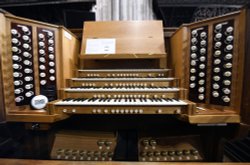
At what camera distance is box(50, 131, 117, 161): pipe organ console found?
56.7 inches

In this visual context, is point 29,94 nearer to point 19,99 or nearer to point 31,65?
point 19,99

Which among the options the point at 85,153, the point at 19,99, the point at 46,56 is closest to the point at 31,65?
the point at 46,56

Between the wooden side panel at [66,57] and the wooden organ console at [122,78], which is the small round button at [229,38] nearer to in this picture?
the wooden organ console at [122,78]

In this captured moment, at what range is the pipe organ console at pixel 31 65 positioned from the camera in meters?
1.15

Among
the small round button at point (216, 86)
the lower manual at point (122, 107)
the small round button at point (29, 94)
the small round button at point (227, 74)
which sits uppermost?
the small round button at point (227, 74)

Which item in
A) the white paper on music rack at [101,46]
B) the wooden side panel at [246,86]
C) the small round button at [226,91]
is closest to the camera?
the wooden side panel at [246,86]

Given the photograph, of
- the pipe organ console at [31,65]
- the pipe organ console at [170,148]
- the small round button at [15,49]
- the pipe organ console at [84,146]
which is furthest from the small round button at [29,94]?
the pipe organ console at [170,148]

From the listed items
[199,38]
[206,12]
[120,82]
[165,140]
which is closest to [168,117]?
[165,140]

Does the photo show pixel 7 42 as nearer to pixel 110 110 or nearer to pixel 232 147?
pixel 110 110

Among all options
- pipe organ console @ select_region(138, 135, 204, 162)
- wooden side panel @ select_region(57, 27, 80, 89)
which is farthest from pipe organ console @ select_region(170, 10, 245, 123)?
wooden side panel @ select_region(57, 27, 80, 89)

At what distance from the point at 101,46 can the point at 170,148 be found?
1192mm

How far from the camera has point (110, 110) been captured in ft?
3.84

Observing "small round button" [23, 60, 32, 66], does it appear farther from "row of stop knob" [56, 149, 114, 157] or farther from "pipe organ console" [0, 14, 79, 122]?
"row of stop knob" [56, 149, 114, 157]

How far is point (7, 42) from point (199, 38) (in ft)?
4.99
